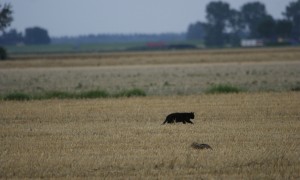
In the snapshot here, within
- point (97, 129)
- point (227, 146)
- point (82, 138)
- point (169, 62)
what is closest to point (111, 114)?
point (97, 129)

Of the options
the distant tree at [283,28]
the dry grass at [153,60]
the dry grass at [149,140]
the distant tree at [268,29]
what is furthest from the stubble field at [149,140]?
the distant tree at [283,28]

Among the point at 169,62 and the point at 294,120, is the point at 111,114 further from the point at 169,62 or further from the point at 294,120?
the point at 169,62

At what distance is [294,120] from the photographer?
2039cm

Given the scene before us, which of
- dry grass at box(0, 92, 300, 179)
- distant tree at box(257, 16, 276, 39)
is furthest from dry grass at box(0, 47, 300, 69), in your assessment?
distant tree at box(257, 16, 276, 39)

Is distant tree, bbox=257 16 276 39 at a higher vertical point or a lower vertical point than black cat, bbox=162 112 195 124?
lower

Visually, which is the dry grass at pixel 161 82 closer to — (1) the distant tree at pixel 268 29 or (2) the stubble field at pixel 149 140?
(2) the stubble field at pixel 149 140

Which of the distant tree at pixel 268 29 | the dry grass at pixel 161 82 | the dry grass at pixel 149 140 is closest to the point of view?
the dry grass at pixel 149 140

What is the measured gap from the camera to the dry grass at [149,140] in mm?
13188

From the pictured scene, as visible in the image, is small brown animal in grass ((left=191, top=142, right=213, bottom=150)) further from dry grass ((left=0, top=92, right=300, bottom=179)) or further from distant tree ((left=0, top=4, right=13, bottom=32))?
distant tree ((left=0, top=4, right=13, bottom=32))

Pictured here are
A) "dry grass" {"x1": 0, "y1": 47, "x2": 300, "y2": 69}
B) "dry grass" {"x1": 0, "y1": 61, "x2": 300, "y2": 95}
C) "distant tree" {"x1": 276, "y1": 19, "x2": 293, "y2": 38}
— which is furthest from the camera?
"distant tree" {"x1": 276, "y1": 19, "x2": 293, "y2": 38}

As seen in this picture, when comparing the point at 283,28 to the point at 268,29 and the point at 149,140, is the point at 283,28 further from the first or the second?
the point at 149,140

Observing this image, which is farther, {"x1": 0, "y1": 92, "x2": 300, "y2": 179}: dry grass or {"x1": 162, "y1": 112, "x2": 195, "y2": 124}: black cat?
{"x1": 162, "y1": 112, "x2": 195, "y2": 124}: black cat

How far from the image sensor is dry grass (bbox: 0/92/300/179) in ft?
43.3

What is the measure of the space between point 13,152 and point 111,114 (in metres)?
7.88
